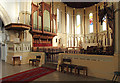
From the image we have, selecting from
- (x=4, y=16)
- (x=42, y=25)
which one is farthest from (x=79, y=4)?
(x=4, y=16)

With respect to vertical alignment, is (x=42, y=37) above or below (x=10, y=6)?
below

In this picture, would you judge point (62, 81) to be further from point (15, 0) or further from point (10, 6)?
point (15, 0)

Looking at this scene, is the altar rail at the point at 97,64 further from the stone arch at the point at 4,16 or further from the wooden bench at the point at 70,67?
the stone arch at the point at 4,16

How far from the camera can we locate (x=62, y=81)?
3727 mm

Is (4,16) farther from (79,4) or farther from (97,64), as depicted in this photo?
(79,4)

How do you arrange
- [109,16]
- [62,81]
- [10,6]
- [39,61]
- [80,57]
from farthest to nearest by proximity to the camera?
1. [10,6]
2. [39,61]
3. [80,57]
4. [109,16]
5. [62,81]

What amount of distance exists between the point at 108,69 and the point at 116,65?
0.41m

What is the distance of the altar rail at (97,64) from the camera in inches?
159

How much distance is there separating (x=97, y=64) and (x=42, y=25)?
801 cm

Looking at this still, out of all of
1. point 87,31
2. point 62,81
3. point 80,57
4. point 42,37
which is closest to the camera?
point 62,81

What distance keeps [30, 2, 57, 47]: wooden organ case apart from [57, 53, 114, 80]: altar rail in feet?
20.7

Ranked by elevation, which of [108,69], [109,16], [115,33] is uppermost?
[109,16]

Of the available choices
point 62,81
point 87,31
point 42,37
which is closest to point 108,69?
point 62,81

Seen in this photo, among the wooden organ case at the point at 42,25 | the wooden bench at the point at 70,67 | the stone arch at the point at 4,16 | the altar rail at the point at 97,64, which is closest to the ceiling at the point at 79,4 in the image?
the wooden organ case at the point at 42,25
